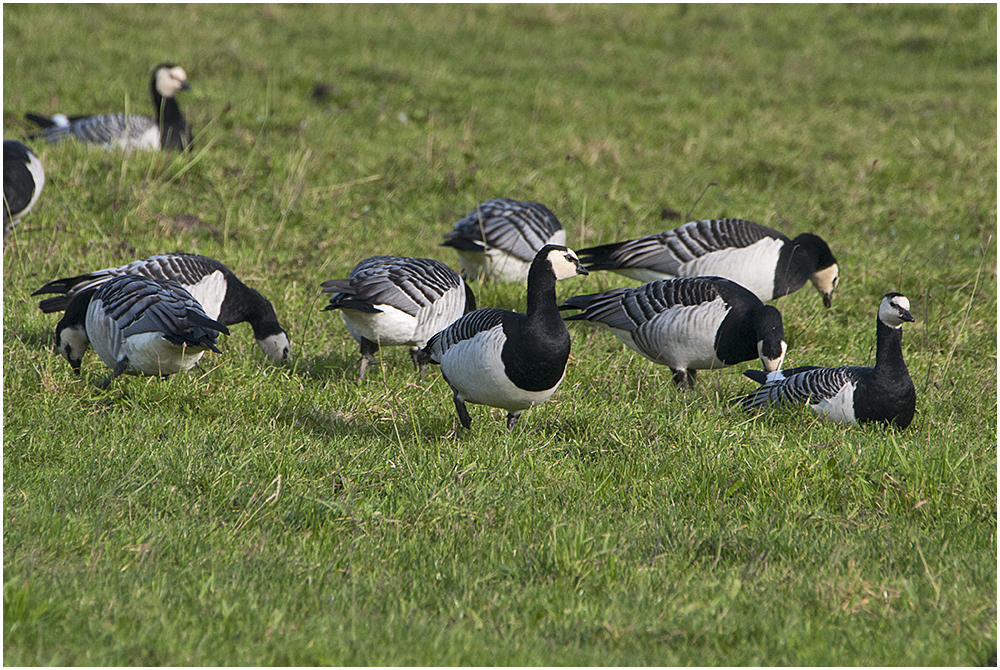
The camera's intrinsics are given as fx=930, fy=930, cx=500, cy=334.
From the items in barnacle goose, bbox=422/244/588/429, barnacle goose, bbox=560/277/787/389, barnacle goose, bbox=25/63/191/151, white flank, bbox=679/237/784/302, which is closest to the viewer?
barnacle goose, bbox=422/244/588/429

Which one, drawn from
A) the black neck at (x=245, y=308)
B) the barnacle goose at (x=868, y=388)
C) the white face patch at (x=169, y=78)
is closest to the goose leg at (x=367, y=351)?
the black neck at (x=245, y=308)

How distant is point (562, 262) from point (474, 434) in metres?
1.14

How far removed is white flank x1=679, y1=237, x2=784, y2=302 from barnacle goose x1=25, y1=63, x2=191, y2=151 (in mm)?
5903

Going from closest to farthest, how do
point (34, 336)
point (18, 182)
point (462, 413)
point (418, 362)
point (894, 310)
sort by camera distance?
point (462, 413)
point (894, 310)
point (418, 362)
point (34, 336)
point (18, 182)

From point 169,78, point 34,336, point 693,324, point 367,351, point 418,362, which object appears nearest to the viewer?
point 418,362

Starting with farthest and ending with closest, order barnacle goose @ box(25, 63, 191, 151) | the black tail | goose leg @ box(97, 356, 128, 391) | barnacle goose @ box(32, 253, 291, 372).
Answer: the black tail, barnacle goose @ box(25, 63, 191, 151), barnacle goose @ box(32, 253, 291, 372), goose leg @ box(97, 356, 128, 391)

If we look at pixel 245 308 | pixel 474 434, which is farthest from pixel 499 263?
pixel 474 434

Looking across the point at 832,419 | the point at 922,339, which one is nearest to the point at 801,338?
the point at 922,339

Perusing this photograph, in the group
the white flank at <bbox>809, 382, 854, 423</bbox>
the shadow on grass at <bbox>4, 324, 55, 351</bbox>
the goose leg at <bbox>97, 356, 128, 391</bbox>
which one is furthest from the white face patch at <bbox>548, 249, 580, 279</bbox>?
the shadow on grass at <bbox>4, 324, 55, 351</bbox>

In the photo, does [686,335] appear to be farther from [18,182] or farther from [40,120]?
[40,120]

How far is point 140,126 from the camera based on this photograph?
10.8 meters

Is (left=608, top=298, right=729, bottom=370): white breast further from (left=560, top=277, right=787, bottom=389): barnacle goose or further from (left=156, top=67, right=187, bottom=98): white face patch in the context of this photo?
(left=156, top=67, right=187, bottom=98): white face patch

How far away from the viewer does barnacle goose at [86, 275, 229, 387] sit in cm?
560

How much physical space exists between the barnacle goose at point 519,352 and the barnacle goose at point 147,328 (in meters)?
1.48
